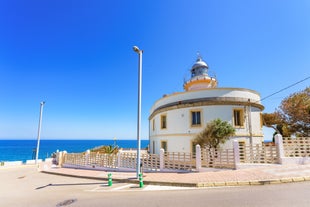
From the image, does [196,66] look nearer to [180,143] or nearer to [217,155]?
[180,143]

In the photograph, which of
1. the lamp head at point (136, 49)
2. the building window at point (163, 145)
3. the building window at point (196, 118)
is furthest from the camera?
the building window at point (163, 145)

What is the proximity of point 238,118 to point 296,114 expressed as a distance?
35.2 ft

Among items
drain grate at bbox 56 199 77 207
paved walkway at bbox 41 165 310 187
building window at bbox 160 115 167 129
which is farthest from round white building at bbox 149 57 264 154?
drain grate at bbox 56 199 77 207

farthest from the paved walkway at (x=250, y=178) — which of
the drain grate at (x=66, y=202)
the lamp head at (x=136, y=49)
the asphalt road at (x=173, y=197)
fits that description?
the lamp head at (x=136, y=49)

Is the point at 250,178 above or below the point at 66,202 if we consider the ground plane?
above

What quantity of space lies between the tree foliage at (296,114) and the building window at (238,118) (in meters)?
10.3

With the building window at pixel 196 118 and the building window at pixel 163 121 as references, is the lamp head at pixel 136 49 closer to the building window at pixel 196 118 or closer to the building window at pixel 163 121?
the building window at pixel 196 118

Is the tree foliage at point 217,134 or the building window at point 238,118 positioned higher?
the building window at point 238,118

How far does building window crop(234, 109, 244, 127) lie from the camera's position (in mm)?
15393

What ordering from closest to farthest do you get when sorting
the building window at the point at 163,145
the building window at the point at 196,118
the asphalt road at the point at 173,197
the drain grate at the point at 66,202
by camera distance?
the asphalt road at the point at 173,197 → the drain grate at the point at 66,202 → the building window at the point at 196,118 → the building window at the point at 163,145

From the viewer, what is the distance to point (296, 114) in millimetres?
20375

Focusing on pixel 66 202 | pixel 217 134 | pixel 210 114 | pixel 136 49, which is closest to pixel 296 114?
pixel 210 114

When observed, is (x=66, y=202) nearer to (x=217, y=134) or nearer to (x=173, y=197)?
(x=173, y=197)

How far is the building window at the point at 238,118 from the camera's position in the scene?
1539cm
